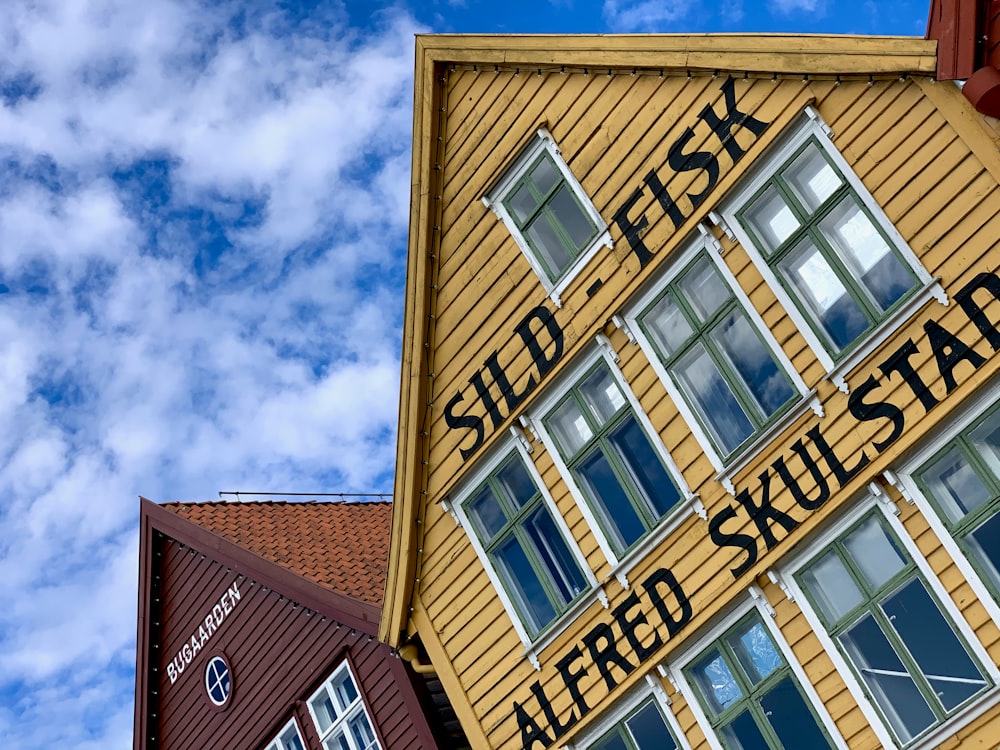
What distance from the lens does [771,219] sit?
11.9 m

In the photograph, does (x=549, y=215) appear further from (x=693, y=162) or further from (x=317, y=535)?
(x=317, y=535)

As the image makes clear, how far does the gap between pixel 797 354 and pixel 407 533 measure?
570cm

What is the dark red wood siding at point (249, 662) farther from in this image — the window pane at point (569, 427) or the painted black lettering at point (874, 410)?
the painted black lettering at point (874, 410)

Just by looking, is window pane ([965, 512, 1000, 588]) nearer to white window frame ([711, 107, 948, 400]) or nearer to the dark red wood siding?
white window frame ([711, 107, 948, 400])

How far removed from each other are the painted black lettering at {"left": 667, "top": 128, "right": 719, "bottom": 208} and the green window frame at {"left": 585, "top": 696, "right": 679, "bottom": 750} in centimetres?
517

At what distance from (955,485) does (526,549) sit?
16.5 ft

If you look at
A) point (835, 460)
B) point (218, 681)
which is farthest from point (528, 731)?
point (218, 681)

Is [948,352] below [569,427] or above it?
below

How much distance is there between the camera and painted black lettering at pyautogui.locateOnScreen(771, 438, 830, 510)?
11.3 m

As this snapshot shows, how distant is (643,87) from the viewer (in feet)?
43.2

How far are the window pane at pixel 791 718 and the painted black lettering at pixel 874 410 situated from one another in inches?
98.4

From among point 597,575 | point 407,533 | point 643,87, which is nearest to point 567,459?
point 597,575

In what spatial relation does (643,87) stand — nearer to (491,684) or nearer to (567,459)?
(567,459)

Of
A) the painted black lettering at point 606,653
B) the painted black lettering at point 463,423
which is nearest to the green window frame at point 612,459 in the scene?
the painted black lettering at point 606,653
